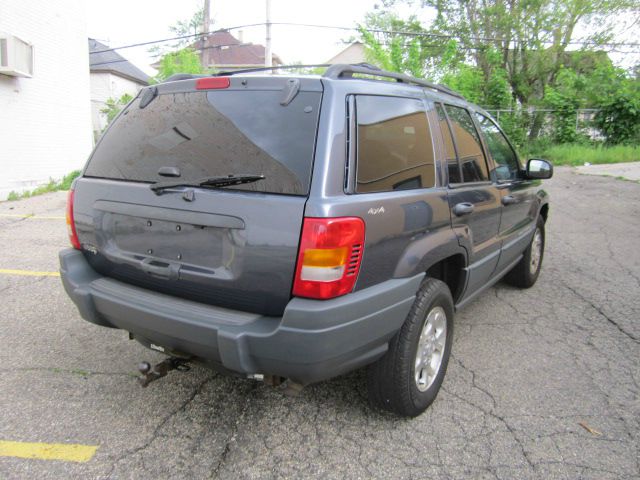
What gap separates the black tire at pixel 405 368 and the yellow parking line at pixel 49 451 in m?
1.46

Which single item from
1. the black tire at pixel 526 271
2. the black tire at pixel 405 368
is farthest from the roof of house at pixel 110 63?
the black tire at pixel 405 368

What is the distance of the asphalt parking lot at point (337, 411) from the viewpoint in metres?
2.43

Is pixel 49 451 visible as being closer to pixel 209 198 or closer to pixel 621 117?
pixel 209 198

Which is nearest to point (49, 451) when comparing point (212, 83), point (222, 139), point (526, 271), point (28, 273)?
point (222, 139)

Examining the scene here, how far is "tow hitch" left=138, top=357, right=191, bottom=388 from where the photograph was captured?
2615 mm

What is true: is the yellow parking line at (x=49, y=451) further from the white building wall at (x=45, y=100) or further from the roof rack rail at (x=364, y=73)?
the white building wall at (x=45, y=100)

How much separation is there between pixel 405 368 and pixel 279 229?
1024 mm

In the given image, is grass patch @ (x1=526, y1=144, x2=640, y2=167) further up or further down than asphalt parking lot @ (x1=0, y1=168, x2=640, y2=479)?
further up

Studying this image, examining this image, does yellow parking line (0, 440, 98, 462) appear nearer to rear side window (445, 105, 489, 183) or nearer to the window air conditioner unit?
rear side window (445, 105, 489, 183)

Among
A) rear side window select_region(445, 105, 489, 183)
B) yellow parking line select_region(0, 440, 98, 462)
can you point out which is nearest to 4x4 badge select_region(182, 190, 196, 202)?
yellow parking line select_region(0, 440, 98, 462)

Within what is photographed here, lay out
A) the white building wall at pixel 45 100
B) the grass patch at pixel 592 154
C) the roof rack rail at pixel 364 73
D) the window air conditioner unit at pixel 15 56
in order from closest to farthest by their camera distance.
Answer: the roof rack rail at pixel 364 73, the window air conditioner unit at pixel 15 56, the white building wall at pixel 45 100, the grass patch at pixel 592 154

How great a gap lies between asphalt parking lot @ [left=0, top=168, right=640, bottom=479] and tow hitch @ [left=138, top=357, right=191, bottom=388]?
262 millimetres

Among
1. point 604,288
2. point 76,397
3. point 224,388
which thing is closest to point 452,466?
point 224,388

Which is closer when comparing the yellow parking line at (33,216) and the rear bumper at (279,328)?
the rear bumper at (279,328)
